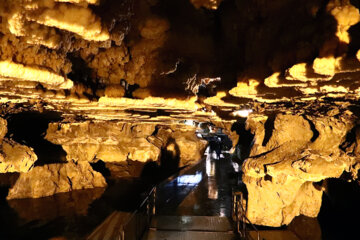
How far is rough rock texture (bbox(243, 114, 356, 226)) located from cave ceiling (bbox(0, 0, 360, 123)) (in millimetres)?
627

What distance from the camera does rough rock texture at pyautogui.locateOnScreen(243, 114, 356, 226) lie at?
4.80 metres

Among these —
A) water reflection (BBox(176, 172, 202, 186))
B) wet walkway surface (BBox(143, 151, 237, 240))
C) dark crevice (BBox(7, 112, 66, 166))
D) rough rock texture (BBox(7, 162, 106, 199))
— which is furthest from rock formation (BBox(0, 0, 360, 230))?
water reflection (BBox(176, 172, 202, 186))

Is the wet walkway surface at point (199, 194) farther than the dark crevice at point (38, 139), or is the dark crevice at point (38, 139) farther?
the dark crevice at point (38, 139)

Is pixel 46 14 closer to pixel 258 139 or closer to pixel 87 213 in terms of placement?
pixel 258 139

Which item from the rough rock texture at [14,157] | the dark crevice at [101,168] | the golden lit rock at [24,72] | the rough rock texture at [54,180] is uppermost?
the golden lit rock at [24,72]

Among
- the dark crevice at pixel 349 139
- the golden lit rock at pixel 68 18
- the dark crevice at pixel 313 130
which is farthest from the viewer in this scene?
the dark crevice at pixel 313 130

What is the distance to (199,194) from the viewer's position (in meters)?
8.80

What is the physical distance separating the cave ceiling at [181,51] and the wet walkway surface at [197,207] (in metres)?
2.74

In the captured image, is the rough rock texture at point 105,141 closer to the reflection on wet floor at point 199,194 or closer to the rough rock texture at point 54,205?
the rough rock texture at point 54,205

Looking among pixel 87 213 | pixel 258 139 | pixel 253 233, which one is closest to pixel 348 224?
pixel 253 233

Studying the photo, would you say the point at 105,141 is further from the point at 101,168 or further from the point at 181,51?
the point at 181,51

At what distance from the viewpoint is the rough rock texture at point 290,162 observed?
189 inches

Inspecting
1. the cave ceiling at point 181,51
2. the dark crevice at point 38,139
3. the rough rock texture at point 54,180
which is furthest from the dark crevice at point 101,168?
the cave ceiling at point 181,51

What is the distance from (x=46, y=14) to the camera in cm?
194
